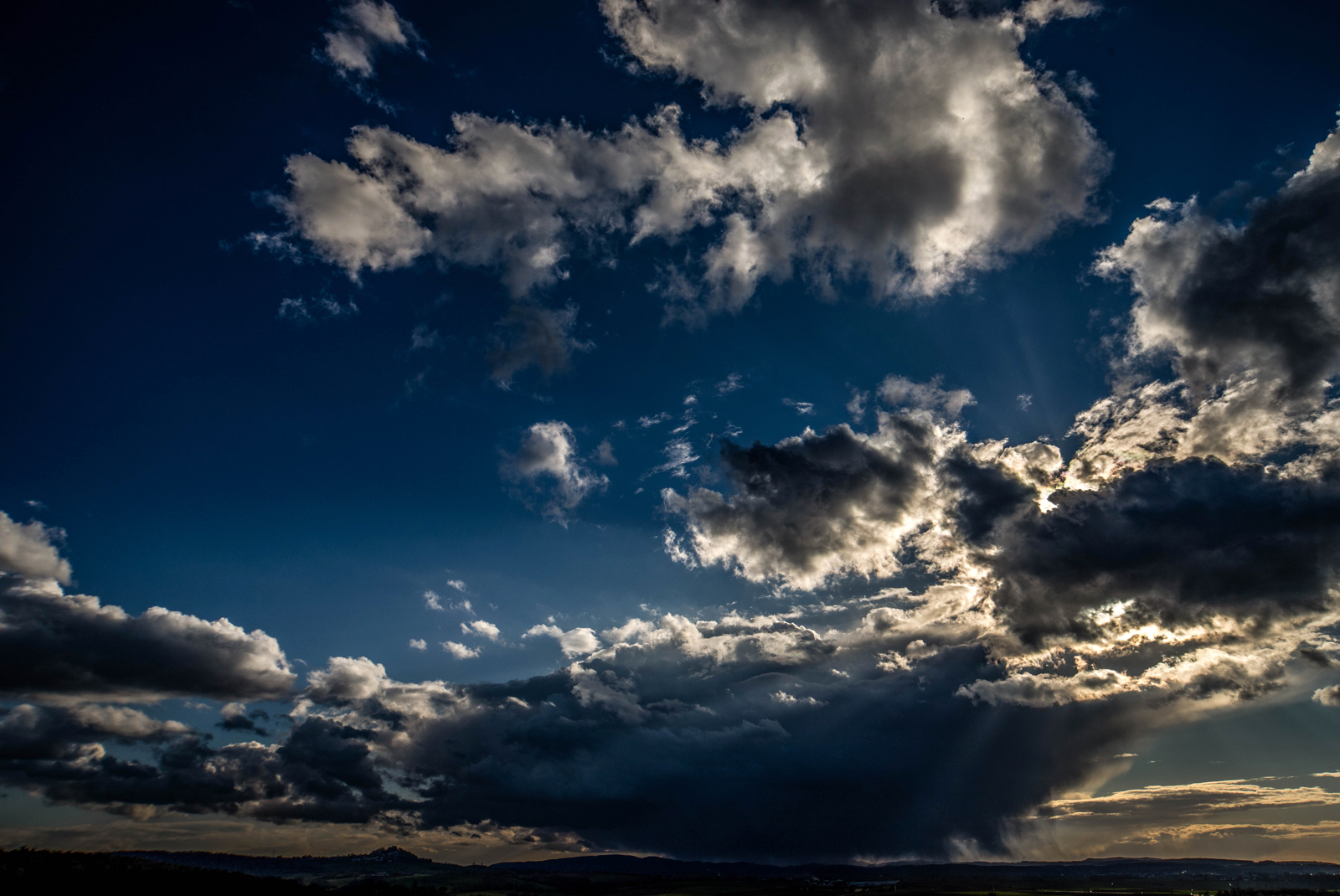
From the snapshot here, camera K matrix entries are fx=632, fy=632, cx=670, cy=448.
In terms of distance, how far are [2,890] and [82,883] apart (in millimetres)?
26527

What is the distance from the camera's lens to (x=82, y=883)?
189125 millimetres

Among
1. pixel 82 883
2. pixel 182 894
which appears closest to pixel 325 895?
pixel 182 894

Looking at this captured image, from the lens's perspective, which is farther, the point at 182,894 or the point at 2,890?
the point at 182,894

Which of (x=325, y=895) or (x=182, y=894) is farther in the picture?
(x=182, y=894)

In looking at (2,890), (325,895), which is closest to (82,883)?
(2,890)

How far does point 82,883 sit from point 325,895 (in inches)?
3109

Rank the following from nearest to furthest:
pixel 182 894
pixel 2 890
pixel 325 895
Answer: pixel 2 890 → pixel 325 895 → pixel 182 894

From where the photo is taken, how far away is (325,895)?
179 m

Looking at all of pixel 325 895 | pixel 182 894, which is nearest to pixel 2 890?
pixel 182 894

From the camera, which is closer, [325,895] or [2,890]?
[2,890]

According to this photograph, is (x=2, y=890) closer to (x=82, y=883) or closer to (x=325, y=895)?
(x=82, y=883)

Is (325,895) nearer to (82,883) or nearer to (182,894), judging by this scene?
(182,894)

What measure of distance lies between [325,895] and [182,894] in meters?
55.5

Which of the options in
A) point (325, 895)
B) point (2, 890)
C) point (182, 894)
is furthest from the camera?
point (182, 894)
